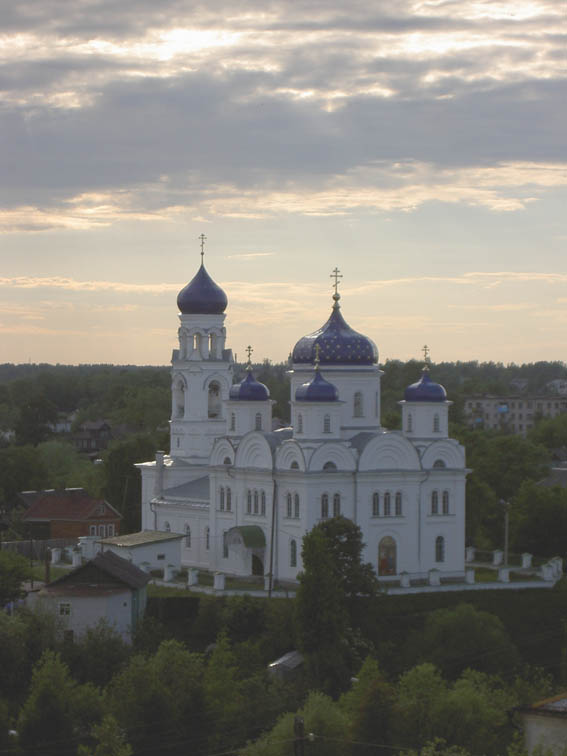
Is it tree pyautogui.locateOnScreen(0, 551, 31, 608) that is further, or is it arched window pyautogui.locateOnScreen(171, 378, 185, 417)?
arched window pyautogui.locateOnScreen(171, 378, 185, 417)

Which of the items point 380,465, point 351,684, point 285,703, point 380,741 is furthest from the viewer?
point 380,465

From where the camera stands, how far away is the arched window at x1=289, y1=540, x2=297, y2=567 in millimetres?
40875

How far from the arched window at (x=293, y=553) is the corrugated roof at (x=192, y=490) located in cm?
529

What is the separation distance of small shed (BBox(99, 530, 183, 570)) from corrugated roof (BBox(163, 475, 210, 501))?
2346mm

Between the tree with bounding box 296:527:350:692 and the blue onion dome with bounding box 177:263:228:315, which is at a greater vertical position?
the blue onion dome with bounding box 177:263:228:315

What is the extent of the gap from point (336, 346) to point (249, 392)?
2924mm

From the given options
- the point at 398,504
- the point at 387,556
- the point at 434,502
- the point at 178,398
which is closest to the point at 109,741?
the point at 387,556

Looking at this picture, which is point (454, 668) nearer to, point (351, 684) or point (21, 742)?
point (351, 684)

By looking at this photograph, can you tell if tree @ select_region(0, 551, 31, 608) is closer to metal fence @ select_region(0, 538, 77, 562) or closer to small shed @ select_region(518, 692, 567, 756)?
metal fence @ select_region(0, 538, 77, 562)

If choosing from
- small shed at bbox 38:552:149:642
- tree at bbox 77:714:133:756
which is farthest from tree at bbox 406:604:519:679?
tree at bbox 77:714:133:756

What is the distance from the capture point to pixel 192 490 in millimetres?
46625

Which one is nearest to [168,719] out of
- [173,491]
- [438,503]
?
[438,503]

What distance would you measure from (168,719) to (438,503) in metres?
14.0

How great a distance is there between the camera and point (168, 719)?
3047 centimetres
